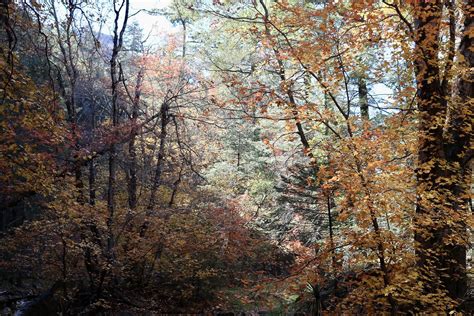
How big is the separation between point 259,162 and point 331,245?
10.7m

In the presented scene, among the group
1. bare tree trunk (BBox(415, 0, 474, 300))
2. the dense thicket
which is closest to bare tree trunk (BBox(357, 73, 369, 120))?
the dense thicket

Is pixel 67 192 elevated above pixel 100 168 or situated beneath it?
situated beneath

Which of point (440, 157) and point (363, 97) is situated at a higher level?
point (363, 97)

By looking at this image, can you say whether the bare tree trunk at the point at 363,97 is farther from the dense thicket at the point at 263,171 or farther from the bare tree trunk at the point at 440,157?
the bare tree trunk at the point at 440,157

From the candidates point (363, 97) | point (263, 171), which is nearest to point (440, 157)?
point (363, 97)

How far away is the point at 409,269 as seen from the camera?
16.7ft

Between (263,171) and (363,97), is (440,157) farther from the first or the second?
(263,171)

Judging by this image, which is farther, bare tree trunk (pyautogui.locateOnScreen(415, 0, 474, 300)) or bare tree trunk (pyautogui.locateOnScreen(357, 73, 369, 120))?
bare tree trunk (pyautogui.locateOnScreen(357, 73, 369, 120))

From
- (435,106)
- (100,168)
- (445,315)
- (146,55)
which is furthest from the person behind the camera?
(100,168)

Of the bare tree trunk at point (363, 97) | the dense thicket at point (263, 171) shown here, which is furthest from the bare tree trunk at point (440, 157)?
the bare tree trunk at point (363, 97)

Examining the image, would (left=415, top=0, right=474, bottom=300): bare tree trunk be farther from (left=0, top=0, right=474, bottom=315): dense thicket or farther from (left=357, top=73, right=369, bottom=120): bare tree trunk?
(left=357, top=73, right=369, bottom=120): bare tree trunk

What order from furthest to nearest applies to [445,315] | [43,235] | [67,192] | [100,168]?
1. [100,168]
2. [43,235]
3. [67,192]
4. [445,315]

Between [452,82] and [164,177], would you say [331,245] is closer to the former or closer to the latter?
[452,82]

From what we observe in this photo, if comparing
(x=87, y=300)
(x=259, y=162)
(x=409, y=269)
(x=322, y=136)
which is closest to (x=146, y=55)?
(x=259, y=162)
